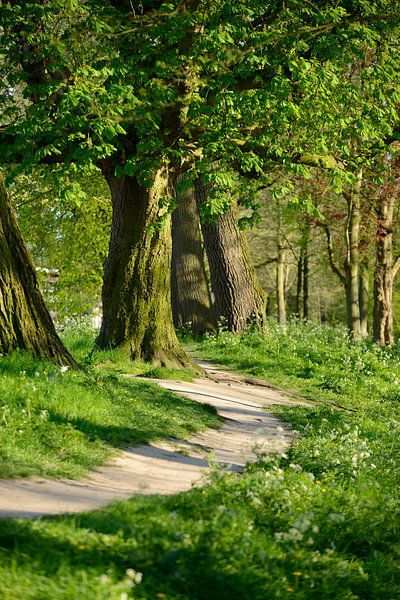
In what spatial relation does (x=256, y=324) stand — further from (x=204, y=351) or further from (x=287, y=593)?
(x=287, y=593)

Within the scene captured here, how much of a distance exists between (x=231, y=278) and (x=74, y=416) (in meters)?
14.2

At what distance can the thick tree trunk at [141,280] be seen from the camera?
15.7 m

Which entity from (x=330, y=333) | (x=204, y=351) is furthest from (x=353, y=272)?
(x=204, y=351)

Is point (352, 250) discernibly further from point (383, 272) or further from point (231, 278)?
point (231, 278)

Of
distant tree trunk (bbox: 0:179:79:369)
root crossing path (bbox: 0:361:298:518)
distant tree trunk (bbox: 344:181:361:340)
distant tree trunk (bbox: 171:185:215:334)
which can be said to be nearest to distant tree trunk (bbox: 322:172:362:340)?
distant tree trunk (bbox: 344:181:361:340)

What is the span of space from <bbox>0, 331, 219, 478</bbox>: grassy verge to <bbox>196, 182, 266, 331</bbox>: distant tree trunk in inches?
395

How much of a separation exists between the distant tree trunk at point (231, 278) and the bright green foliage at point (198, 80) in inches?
299

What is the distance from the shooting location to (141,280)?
618 inches

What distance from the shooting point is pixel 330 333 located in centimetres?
2392

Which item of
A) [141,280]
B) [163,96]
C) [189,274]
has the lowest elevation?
[141,280]

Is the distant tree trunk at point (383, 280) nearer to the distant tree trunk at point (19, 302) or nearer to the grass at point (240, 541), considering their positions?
the distant tree trunk at point (19, 302)

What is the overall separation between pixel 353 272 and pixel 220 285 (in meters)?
7.87

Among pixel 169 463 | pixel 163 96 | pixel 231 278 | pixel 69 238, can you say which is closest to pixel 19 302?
pixel 169 463

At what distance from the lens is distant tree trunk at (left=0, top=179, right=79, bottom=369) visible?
35.2ft
